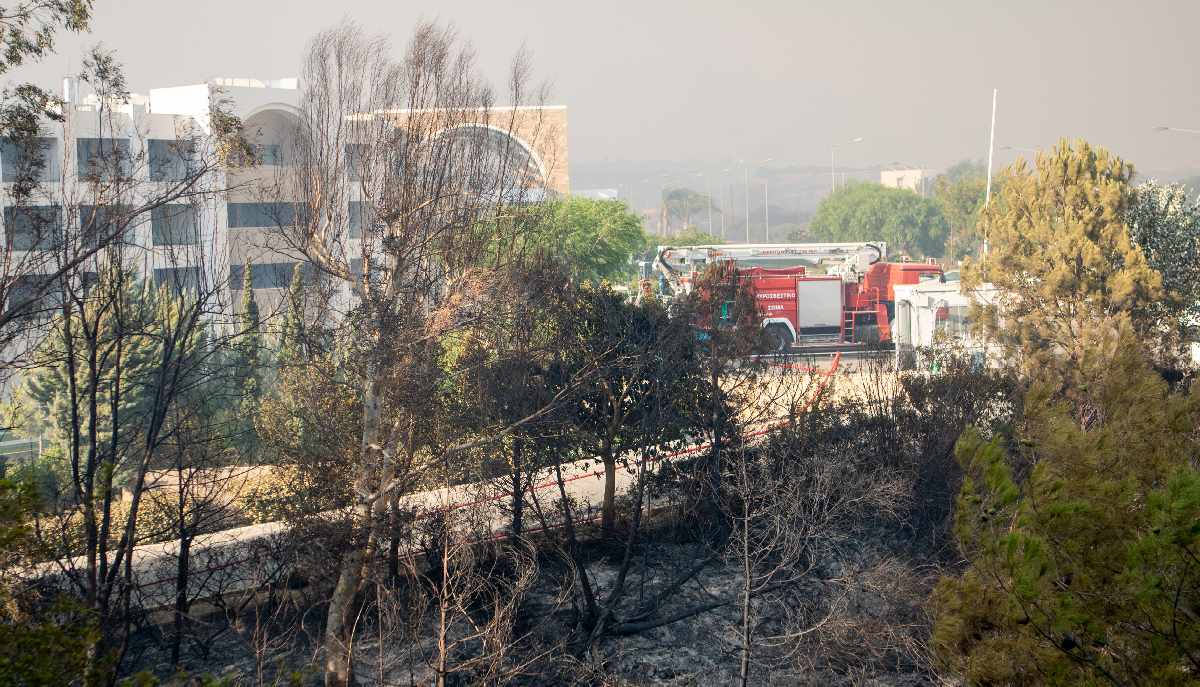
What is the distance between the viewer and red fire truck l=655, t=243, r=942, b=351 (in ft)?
111

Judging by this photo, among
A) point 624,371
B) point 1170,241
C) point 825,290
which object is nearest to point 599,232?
point 825,290

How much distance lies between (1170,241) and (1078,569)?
19.1 metres

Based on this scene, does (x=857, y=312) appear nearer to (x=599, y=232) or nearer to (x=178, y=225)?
(x=599, y=232)

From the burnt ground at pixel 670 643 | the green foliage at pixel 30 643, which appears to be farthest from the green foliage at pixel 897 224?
the green foliage at pixel 30 643

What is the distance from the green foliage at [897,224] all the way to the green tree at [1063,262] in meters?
86.1

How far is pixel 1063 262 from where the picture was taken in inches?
830

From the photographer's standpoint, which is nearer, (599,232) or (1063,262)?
(1063,262)

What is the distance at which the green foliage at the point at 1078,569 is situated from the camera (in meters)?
5.74

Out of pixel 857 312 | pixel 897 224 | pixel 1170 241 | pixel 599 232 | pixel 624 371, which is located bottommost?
pixel 624 371

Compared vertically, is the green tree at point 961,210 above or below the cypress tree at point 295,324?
above

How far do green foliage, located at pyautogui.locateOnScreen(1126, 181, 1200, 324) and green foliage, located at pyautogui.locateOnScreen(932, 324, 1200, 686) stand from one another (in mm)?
16503

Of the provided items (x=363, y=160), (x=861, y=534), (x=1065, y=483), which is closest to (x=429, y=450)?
(x=363, y=160)

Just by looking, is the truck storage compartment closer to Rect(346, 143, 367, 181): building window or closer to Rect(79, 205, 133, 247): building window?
Rect(346, 143, 367, 181): building window

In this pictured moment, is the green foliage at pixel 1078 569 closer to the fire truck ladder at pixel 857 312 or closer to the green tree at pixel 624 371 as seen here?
the green tree at pixel 624 371
